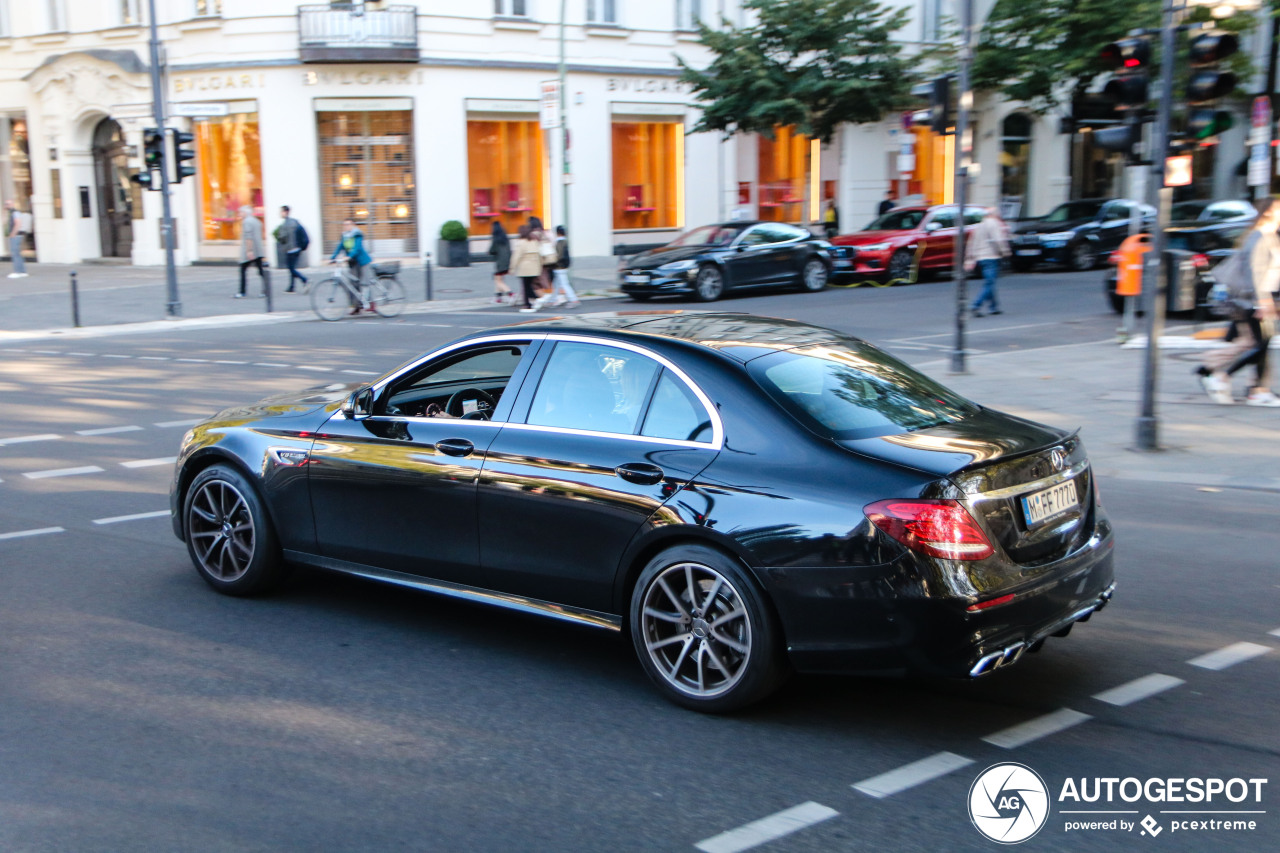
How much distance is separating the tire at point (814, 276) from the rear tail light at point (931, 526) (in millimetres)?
21439

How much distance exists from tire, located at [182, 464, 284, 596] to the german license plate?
3.62 m

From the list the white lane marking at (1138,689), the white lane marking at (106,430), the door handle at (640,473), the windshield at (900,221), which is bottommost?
the white lane marking at (1138,689)

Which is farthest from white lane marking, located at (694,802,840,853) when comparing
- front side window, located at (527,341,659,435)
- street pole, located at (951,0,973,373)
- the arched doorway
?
the arched doorway

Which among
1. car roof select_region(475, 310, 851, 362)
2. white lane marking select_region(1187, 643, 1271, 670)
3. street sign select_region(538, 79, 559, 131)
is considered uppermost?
street sign select_region(538, 79, 559, 131)

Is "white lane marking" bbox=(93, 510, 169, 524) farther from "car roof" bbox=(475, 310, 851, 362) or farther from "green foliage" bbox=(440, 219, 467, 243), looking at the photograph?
"green foliage" bbox=(440, 219, 467, 243)

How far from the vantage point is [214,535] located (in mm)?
6430

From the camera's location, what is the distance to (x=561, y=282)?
985 inches

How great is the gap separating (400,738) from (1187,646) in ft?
11.4

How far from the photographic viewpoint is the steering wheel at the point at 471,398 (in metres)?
5.71

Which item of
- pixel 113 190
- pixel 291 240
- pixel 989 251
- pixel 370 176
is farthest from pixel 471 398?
pixel 113 190

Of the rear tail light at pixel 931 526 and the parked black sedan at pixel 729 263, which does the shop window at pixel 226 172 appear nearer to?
the parked black sedan at pixel 729 263

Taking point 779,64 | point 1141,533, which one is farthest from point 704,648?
point 779,64

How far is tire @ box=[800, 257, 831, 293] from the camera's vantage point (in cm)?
2547

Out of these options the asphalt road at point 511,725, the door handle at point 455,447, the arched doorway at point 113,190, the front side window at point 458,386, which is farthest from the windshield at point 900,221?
the door handle at point 455,447
